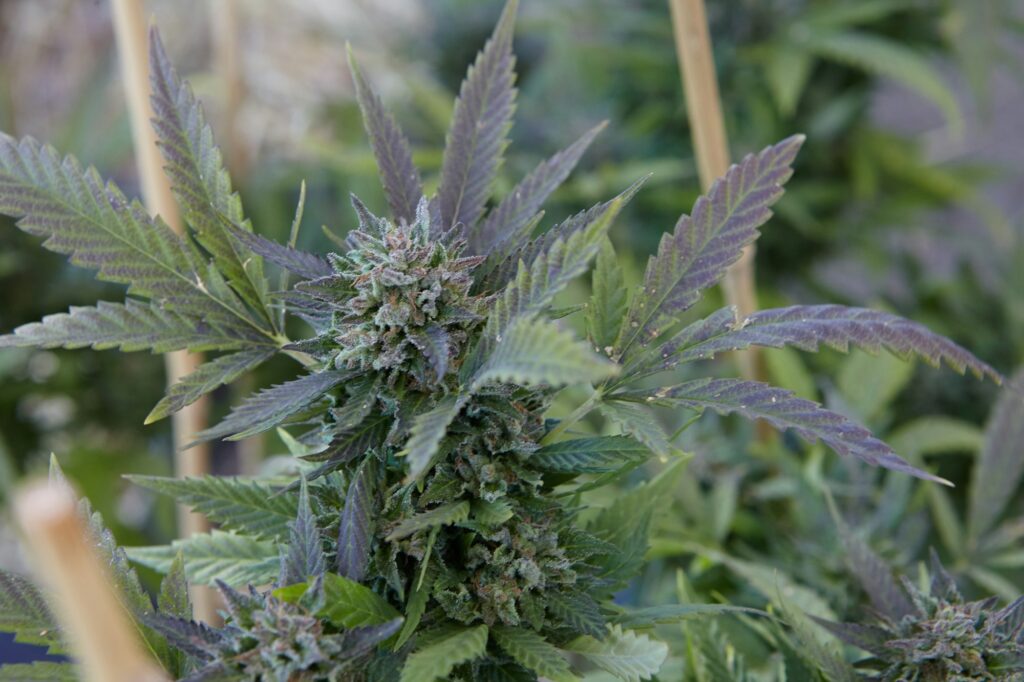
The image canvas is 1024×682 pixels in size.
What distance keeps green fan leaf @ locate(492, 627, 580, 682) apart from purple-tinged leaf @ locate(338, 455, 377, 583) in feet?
0.19

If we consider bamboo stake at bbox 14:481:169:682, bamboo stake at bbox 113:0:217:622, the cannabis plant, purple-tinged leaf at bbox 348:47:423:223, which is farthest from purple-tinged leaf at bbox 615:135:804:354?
bamboo stake at bbox 113:0:217:622

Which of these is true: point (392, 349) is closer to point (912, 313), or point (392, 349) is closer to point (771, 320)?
point (771, 320)

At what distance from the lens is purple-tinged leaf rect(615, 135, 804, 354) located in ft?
1.07

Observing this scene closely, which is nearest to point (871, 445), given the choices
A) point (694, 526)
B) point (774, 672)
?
point (774, 672)

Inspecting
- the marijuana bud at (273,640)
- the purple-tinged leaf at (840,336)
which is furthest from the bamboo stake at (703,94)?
the marijuana bud at (273,640)

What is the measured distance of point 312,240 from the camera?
1166mm

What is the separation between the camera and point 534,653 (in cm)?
32

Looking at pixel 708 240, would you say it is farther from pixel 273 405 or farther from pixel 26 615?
pixel 26 615

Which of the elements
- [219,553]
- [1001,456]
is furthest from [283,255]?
[1001,456]

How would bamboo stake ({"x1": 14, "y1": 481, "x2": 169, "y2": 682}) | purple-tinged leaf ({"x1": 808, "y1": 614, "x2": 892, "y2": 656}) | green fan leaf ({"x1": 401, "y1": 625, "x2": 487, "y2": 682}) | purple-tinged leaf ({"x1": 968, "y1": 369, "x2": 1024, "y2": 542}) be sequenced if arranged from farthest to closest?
purple-tinged leaf ({"x1": 968, "y1": 369, "x2": 1024, "y2": 542}) < purple-tinged leaf ({"x1": 808, "y1": 614, "x2": 892, "y2": 656}) < green fan leaf ({"x1": 401, "y1": 625, "x2": 487, "y2": 682}) < bamboo stake ({"x1": 14, "y1": 481, "x2": 169, "y2": 682})

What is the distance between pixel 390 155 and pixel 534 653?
204 mm

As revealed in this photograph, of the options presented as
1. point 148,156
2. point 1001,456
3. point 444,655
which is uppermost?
point 148,156

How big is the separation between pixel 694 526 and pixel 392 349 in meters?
0.43

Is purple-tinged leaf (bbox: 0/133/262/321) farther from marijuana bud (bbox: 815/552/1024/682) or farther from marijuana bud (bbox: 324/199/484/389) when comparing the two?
marijuana bud (bbox: 815/552/1024/682)
